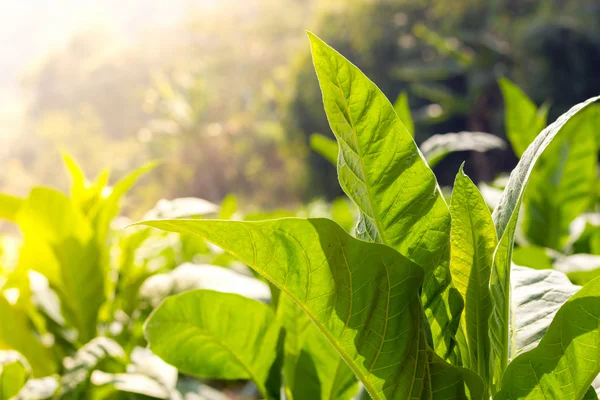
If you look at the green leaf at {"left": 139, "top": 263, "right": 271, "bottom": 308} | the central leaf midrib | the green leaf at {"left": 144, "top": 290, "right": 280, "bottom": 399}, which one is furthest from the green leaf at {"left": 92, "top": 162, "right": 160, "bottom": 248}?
the central leaf midrib

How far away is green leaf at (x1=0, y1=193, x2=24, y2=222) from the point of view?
1.07 m

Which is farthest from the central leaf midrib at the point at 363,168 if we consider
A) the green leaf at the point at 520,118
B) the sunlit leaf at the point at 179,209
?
the green leaf at the point at 520,118

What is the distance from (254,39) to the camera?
1356 inches

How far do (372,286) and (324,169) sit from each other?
18.7m

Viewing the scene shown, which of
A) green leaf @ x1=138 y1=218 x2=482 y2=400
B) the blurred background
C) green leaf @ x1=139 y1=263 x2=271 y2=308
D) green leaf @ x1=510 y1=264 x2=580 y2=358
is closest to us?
green leaf @ x1=138 y1=218 x2=482 y2=400

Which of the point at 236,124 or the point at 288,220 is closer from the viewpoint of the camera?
the point at 288,220

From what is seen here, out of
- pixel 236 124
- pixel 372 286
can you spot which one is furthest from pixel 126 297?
pixel 236 124

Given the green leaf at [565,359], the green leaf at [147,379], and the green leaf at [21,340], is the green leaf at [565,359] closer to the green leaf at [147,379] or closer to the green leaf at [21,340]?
the green leaf at [147,379]

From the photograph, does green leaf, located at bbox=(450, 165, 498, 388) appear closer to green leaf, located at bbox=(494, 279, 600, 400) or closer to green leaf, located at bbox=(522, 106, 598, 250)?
green leaf, located at bbox=(494, 279, 600, 400)

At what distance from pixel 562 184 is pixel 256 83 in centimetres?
3405

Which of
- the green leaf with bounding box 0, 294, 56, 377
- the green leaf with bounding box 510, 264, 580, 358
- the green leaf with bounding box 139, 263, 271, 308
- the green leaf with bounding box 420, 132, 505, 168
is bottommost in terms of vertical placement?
the green leaf with bounding box 0, 294, 56, 377

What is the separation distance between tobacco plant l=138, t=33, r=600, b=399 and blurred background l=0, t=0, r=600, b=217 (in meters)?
1.76

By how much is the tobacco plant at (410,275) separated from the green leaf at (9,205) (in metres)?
0.83

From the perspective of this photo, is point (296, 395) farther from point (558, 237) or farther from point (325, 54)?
point (558, 237)
